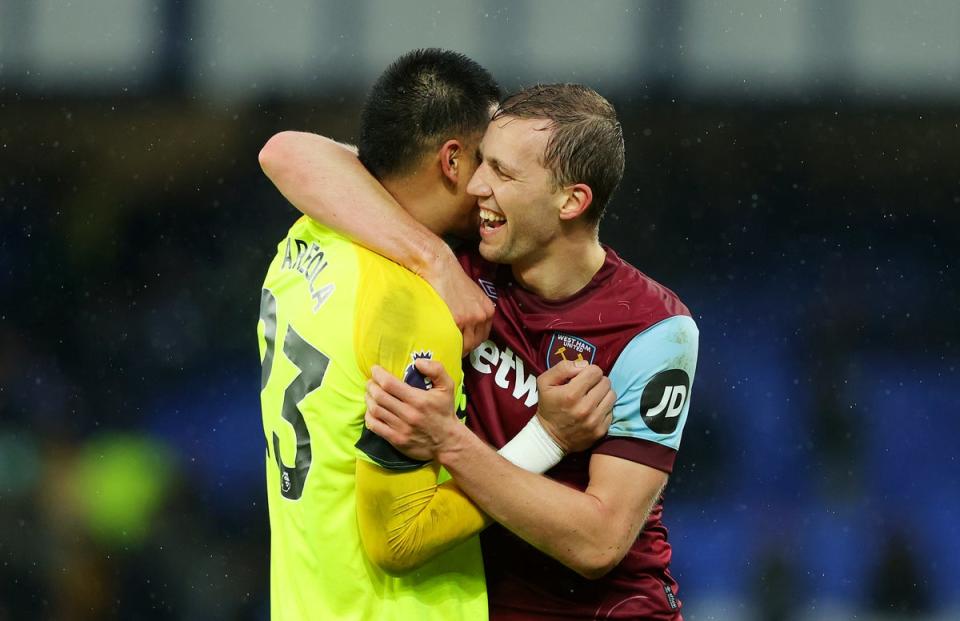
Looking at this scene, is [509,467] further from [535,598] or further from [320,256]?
[320,256]

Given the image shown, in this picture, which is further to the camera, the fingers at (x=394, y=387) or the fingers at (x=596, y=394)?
the fingers at (x=596, y=394)

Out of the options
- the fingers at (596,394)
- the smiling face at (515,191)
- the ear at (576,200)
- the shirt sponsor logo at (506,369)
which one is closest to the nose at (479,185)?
the smiling face at (515,191)

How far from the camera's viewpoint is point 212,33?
4.38 m

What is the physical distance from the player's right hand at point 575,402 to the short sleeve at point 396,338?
0.50ft

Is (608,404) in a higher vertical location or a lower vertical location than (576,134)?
lower

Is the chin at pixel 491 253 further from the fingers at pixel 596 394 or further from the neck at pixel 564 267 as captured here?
the fingers at pixel 596 394

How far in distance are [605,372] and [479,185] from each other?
1.07 ft

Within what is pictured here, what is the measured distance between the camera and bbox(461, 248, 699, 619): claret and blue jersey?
65.2 inches

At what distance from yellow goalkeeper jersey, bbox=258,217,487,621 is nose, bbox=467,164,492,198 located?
20cm

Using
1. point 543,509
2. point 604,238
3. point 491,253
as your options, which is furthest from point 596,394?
point 604,238

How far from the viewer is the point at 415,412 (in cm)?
147

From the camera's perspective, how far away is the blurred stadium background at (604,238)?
13.6ft

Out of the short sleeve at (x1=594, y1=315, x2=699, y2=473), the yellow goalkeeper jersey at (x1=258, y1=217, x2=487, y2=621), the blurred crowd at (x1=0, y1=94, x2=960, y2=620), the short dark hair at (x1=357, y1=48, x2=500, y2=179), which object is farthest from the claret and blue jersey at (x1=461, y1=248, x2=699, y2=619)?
the blurred crowd at (x1=0, y1=94, x2=960, y2=620)

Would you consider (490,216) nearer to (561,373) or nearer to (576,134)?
(576,134)
